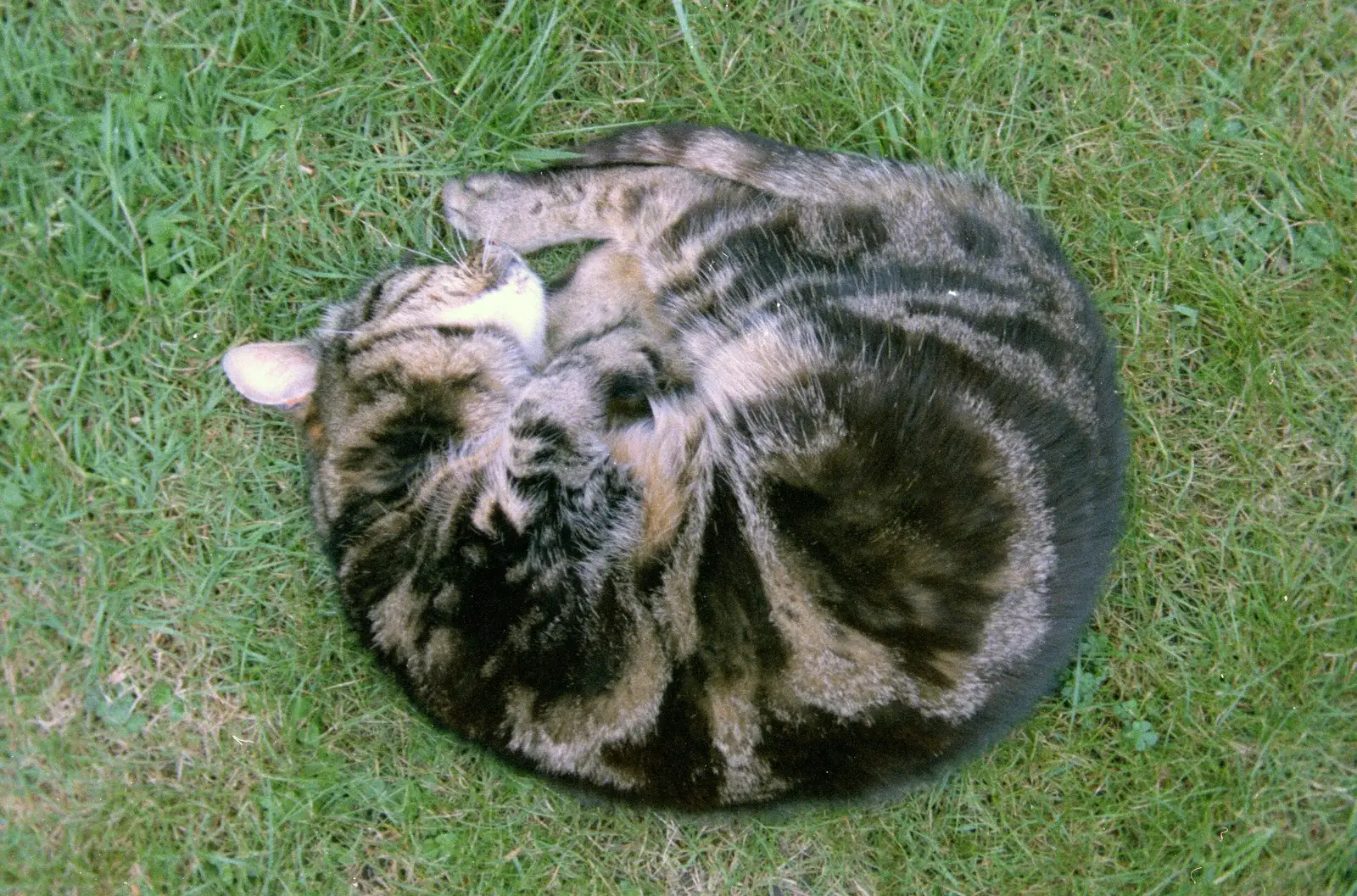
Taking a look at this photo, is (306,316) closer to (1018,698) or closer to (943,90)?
(943,90)

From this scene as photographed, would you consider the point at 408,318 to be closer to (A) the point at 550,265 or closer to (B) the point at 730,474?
(A) the point at 550,265

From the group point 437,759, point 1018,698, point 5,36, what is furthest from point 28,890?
point 1018,698

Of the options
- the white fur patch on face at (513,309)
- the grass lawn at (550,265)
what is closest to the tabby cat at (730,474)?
the white fur patch on face at (513,309)

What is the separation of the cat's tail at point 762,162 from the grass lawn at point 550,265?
0.52 ft

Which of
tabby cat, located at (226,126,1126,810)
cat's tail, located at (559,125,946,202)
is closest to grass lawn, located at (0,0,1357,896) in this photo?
cat's tail, located at (559,125,946,202)

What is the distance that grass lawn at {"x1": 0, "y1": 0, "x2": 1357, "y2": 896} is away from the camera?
2379mm

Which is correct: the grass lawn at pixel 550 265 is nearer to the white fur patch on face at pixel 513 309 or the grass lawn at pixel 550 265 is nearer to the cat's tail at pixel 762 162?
the cat's tail at pixel 762 162

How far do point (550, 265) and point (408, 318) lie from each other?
1.43 ft

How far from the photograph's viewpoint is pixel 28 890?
239cm

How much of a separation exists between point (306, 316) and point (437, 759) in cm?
124

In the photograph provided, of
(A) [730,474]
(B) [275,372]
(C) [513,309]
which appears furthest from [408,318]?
(A) [730,474]

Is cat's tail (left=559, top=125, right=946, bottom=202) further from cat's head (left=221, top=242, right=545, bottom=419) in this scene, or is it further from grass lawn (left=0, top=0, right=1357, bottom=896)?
cat's head (left=221, top=242, right=545, bottom=419)

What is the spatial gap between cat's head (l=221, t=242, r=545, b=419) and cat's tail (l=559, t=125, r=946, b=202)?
414 mm

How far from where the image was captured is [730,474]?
191 cm
